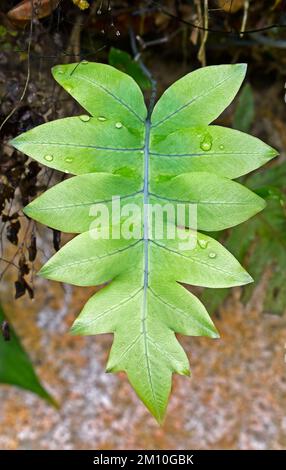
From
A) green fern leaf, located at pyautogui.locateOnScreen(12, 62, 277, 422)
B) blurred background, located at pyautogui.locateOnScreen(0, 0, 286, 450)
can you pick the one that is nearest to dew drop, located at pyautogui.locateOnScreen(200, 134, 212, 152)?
green fern leaf, located at pyautogui.locateOnScreen(12, 62, 277, 422)

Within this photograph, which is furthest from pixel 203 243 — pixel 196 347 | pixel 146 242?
pixel 196 347

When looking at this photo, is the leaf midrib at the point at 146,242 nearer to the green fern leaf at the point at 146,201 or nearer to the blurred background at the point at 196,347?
the green fern leaf at the point at 146,201

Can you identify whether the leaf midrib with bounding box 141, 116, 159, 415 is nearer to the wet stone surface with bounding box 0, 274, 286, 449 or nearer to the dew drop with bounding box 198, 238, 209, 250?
the dew drop with bounding box 198, 238, 209, 250

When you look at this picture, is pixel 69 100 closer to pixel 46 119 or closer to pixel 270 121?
pixel 46 119

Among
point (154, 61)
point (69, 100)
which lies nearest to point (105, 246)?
point (69, 100)

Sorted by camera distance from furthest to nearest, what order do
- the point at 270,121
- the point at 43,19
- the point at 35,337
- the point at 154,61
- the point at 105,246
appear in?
the point at 35,337 → the point at 270,121 → the point at 154,61 → the point at 43,19 → the point at 105,246

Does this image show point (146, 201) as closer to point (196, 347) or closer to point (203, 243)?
point (203, 243)

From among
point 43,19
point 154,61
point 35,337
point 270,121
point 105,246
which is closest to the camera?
point 105,246
